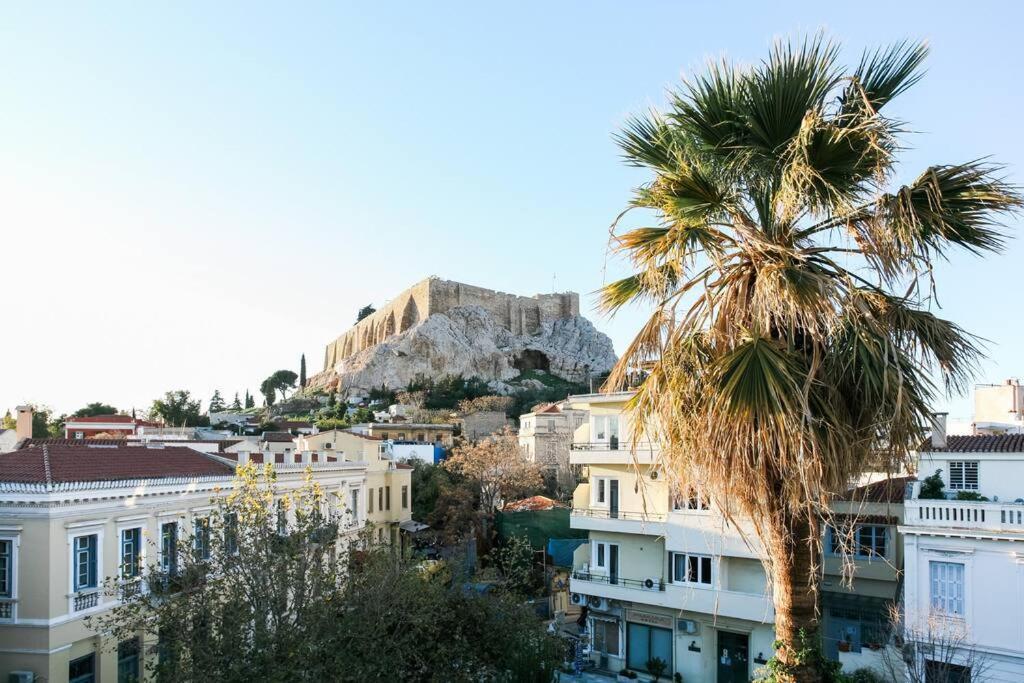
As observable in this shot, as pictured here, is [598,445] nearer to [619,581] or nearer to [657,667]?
[619,581]

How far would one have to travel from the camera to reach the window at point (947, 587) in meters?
17.6

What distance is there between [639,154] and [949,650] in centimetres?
1406

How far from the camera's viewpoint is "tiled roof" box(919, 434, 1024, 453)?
1903 centimetres

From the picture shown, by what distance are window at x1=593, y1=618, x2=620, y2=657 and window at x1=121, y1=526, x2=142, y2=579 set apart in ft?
48.7

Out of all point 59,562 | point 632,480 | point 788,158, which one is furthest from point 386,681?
point 632,480

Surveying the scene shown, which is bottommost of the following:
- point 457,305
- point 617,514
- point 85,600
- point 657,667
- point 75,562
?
point 657,667

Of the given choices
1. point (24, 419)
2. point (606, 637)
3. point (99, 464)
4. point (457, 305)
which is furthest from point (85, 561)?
point (457, 305)

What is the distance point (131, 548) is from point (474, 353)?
3723 inches

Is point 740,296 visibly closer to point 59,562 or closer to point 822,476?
point 822,476

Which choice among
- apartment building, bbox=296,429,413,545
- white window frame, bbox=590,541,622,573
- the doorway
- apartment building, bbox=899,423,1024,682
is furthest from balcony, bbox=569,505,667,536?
apartment building, bbox=296,429,413,545

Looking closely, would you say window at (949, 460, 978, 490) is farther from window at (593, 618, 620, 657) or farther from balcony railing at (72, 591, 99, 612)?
balcony railing at (72, 591, 99, 612)

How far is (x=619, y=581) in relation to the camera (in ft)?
84.8

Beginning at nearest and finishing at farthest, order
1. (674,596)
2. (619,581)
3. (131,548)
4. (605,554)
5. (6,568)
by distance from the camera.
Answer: (6,568)
(131,548)
(674,596)
(619,581)
(605,554)

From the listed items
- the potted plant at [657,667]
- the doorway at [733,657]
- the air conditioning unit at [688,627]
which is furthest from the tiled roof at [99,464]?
the doorway at [733,657]
